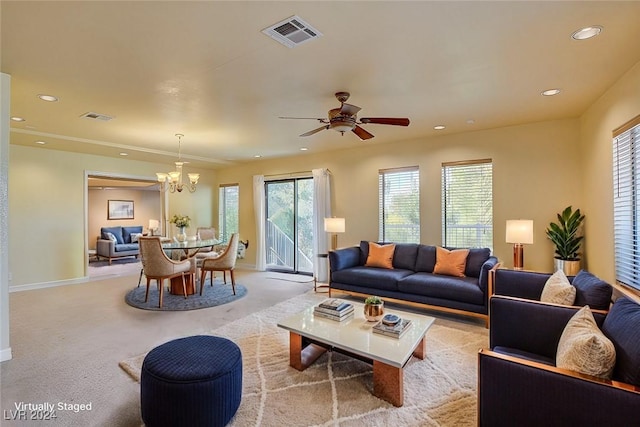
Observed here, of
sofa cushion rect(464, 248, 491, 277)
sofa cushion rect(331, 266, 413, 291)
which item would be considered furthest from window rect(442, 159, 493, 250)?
sofa cushion rect(331, 266, 413, 291)

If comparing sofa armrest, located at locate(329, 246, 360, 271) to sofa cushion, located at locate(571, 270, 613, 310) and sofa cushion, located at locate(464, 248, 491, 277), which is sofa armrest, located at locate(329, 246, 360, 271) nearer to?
sofa cushion, located at locate(464, 248, 491, 277)

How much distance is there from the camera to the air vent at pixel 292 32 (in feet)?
6.60

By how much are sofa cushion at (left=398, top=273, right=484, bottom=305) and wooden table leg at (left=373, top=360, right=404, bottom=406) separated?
1.87m

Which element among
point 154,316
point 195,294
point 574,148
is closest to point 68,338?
point 154,316

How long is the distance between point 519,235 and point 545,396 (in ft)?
9.21

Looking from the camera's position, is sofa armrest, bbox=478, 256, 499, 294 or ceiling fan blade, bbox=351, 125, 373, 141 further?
sofa armrest, bbox=478, 256, 499, 294

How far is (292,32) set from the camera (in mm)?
2113

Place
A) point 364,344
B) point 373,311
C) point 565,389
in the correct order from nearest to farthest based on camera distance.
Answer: point 565,389 < point 364,344 < point 373,311

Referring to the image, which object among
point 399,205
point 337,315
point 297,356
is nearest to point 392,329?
point 337,315

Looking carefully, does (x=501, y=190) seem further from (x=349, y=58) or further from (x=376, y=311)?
(x=349, y=58)

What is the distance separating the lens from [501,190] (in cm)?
457

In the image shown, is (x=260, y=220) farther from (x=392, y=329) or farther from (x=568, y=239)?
(x=568, y=239)

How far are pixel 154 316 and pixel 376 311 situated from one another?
9.84ft

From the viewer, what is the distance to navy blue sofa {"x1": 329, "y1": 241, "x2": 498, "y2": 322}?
12.0 ft
